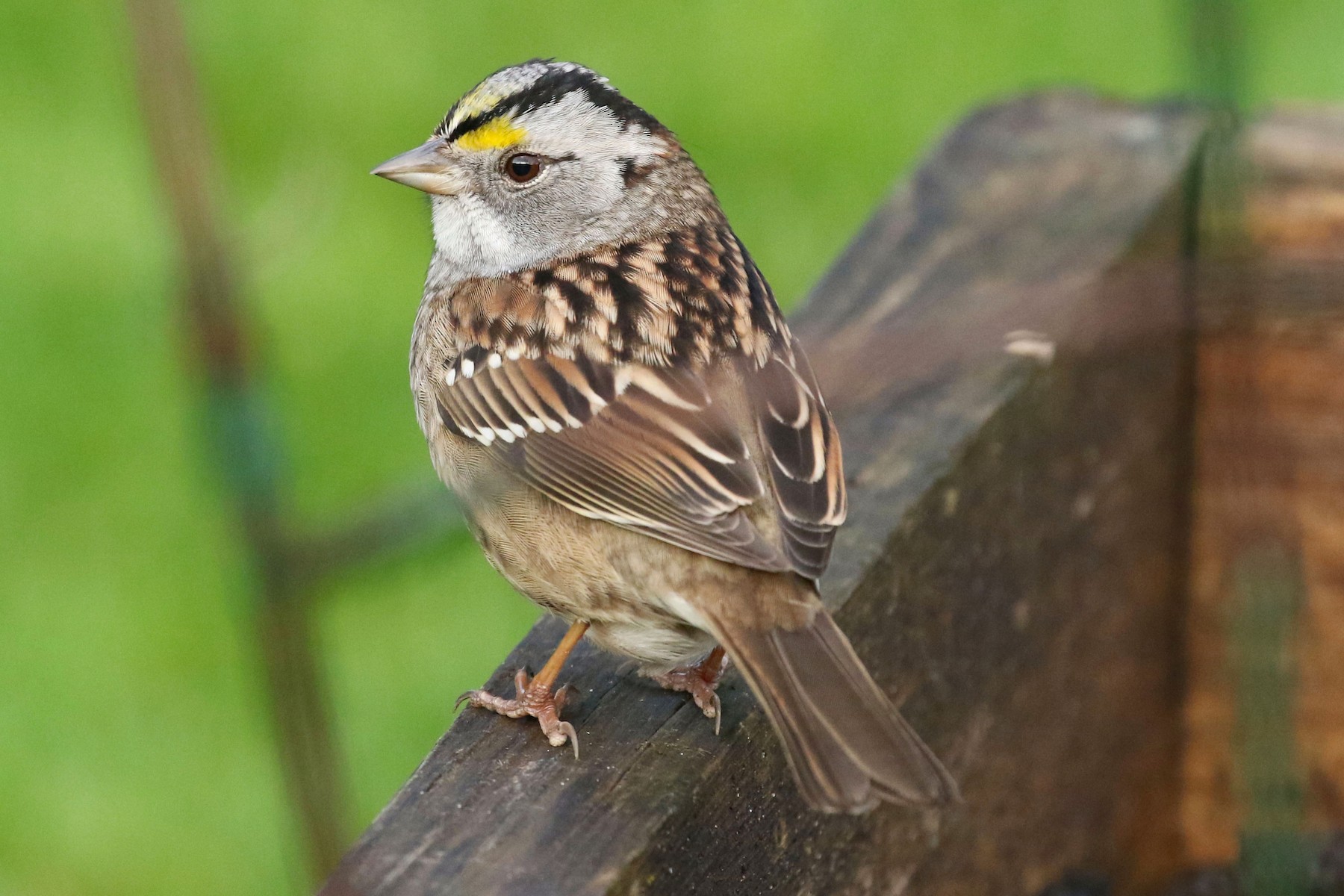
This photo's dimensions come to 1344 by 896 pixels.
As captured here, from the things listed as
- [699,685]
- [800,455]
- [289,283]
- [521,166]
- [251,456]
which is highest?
[251,456]

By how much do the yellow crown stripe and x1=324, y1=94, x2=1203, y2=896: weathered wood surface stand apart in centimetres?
60

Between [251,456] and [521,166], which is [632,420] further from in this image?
[251,456]

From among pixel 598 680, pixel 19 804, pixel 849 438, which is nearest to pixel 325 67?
pixel 19 804

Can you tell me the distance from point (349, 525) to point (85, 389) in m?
4.56

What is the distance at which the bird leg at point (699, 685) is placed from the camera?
2.17m

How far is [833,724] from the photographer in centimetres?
204

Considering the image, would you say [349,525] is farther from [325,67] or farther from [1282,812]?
[325,67]

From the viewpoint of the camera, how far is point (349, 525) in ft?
3.01

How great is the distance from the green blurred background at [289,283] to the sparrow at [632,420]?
490mm

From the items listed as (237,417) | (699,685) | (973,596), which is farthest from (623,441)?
(237,417)

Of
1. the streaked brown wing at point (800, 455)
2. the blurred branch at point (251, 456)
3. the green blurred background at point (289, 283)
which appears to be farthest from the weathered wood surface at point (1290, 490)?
the blurred branch at point (251, 456)

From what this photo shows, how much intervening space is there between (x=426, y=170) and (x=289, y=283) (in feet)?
8.75

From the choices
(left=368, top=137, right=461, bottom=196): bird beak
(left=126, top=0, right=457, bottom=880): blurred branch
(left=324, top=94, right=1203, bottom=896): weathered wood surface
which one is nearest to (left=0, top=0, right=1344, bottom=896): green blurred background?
(left=368, top=137, right=461, bottom=196): bird beak

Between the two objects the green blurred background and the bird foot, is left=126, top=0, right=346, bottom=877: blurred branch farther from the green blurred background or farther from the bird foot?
the green blurred background
